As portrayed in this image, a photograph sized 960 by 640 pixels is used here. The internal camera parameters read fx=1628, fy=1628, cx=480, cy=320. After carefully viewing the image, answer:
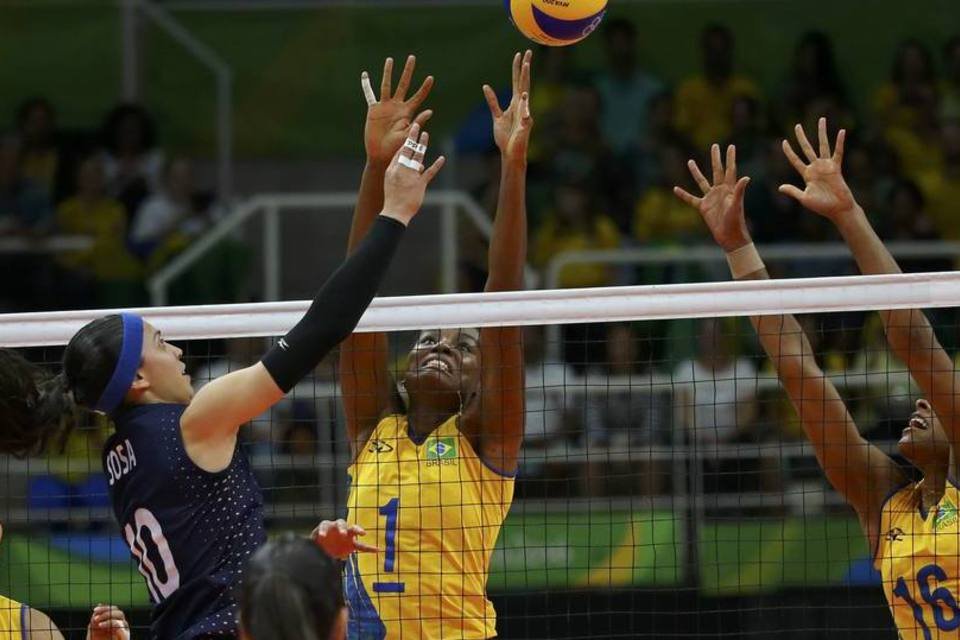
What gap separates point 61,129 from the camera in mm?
13922

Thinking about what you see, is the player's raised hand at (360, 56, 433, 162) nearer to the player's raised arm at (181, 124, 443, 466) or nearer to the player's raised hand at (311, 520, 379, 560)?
the player's raised arm at (181, 124, 443, 466)

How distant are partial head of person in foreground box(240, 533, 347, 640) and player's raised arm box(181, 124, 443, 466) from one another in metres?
0.80

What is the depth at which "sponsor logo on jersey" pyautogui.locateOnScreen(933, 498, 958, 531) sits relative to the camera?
562 cm

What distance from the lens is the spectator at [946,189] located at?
43.5 feet

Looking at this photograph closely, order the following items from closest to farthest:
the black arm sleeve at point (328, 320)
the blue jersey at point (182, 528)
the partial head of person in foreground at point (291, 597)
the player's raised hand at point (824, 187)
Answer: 1. the partial head of person in foreground at point (291, 597)
2. the black arm sleeve at point (328, 320)
3. the blue jersey at point (182, 528)
4. the player's raised hand at point (824, 187)

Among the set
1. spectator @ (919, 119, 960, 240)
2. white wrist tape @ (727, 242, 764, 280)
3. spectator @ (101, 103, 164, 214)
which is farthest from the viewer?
spectator @ (101, 103, 164, 214)

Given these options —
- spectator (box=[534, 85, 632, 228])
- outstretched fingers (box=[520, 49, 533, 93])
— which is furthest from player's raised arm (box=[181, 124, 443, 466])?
spectator (box=[534, 85, 632, 228])

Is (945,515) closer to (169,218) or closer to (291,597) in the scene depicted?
(291,597)

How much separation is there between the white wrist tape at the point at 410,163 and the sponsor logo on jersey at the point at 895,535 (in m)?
2.29

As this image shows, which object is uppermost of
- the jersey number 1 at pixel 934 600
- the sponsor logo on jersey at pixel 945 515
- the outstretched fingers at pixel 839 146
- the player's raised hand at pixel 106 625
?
the outstretched fingers at pixel 839 146

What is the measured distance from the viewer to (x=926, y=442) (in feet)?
18.6

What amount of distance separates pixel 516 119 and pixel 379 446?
4.31ft

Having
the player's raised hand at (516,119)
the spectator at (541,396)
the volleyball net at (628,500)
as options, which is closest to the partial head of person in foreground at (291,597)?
the player's raised hand at (516,119)

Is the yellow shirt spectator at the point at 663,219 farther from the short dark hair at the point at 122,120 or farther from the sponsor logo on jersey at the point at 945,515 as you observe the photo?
the sponsor logo on jersey at the point at 945,515
